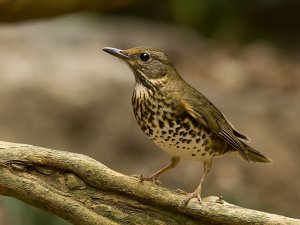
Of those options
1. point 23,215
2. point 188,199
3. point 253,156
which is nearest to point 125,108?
point 23,215

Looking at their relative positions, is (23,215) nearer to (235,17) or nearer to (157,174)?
(157,174)

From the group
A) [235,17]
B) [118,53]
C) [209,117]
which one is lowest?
[209,117]

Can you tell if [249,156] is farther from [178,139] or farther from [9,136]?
[9,136]

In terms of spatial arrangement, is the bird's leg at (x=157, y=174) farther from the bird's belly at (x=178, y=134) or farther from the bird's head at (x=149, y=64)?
the bird's head at (x=149, y=64)

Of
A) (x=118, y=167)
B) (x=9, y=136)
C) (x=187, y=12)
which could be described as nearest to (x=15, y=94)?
(x=9, y=136)

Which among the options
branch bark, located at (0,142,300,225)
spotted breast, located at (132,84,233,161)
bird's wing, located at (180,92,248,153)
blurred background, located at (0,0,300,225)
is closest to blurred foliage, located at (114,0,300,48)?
blurred background, located at (0,0,300,225)

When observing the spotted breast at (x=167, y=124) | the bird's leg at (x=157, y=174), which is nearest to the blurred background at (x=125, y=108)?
the bird's leg at (x=157, y=174)
